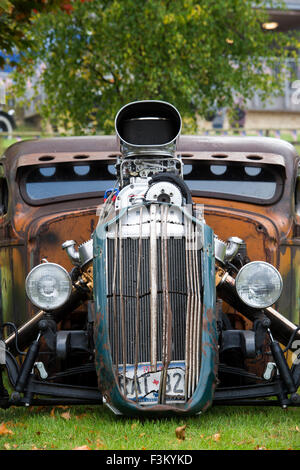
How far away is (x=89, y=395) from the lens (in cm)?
387

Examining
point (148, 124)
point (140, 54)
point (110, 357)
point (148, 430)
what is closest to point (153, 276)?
point (110, 357)

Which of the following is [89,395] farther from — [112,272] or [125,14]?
[125,14]

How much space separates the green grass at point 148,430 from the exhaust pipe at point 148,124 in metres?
1.73

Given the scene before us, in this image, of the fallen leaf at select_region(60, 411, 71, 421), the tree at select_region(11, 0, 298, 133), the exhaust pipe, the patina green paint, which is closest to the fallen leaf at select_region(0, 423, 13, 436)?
the fallen leaf at select_region(60, 411, 71, 421)

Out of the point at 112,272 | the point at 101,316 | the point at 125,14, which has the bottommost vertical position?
the point at 101,316

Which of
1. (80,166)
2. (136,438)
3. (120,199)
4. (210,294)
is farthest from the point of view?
(80,166)

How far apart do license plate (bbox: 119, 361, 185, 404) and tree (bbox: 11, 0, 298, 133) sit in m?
6.95

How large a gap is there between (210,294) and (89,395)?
0.91 m

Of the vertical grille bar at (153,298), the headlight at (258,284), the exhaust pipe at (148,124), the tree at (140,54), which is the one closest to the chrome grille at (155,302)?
the vertical grille bar at (153,298)

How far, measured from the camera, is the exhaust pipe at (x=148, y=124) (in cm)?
458

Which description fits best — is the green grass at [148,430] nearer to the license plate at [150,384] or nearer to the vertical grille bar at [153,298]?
the license plate at [150,384]

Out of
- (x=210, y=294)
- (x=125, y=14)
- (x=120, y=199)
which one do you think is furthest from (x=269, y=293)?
(x=125, y=14)

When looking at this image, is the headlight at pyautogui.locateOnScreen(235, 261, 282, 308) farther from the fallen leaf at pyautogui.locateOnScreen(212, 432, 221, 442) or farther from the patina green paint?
the fallen leaf at pyautogui.locateOnScreen(212, 432, 221, 442)

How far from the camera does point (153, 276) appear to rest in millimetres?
3689
